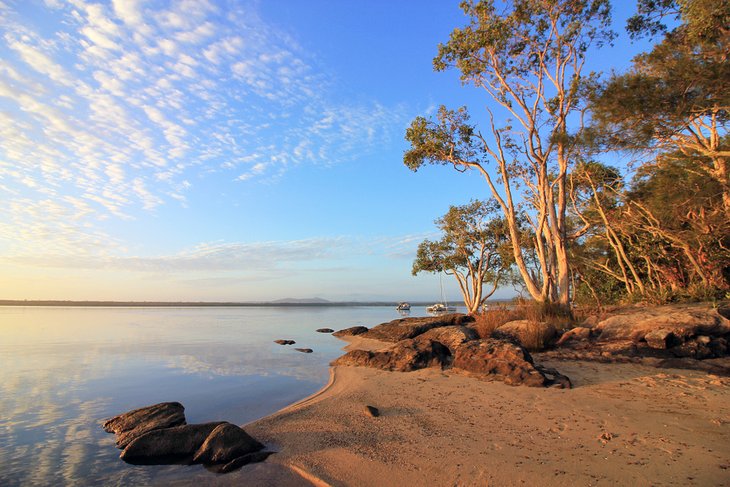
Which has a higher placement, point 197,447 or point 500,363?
point 500,363

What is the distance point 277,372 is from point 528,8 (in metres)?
17.7

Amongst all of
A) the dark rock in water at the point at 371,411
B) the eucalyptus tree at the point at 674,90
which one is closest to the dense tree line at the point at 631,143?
the eucalyptus tree at the point at 674,90

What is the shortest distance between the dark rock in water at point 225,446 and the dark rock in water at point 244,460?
0.15m

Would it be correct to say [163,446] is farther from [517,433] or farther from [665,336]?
[665,336]

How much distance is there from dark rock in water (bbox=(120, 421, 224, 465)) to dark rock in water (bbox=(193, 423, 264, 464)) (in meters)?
0.23

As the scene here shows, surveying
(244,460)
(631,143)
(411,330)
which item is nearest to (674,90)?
(631,143)

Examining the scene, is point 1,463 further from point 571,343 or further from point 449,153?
point 449,153

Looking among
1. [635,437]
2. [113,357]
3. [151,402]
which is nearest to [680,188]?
[635,437]

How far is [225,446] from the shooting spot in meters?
5.01

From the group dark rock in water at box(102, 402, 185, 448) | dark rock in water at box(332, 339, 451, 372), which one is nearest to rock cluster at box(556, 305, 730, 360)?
dark rock in water at box(332, 339, 451, 372)

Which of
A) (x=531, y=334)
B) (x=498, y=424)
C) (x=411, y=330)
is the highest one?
(x=531, y=334)

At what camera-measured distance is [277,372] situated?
1166cm

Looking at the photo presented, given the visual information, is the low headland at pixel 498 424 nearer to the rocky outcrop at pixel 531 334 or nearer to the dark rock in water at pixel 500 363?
the dark rock in water at pixel 500 363

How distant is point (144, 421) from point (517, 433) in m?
5.92
